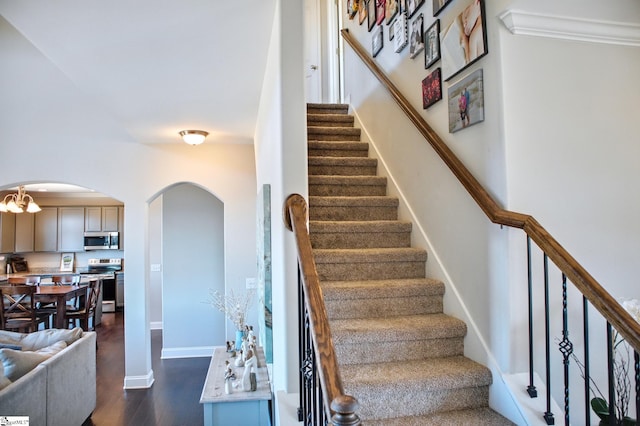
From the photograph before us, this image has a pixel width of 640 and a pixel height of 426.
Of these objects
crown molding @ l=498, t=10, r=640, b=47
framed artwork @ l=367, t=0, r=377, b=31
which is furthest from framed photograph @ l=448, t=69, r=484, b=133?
framed artwork @ l=367, t=0, r=377, b=31

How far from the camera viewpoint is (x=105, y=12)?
1.97m

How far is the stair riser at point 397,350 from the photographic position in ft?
6.92

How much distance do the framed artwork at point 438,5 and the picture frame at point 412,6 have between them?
0.26m

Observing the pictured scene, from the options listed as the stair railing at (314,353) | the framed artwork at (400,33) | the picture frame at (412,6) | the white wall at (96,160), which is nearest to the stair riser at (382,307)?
the stair railing at (314,353)

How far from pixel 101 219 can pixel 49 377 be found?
22.0ft

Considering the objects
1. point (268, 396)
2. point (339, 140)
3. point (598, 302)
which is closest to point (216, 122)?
point (339, 140)

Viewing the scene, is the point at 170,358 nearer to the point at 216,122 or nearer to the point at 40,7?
the point at 216,122

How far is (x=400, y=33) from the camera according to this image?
309 cm

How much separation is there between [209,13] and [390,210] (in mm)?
1877

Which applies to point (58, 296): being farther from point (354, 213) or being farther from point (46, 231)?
point (354, 213)

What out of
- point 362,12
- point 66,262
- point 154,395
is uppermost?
point 362,12

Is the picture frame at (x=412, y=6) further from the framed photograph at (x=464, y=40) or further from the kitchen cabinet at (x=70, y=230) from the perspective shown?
the kitchen cabinet at (x=70, y=230)

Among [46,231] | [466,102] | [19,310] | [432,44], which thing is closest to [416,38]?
[432,44]

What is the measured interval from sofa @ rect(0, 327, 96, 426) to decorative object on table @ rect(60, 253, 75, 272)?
19.1ft
